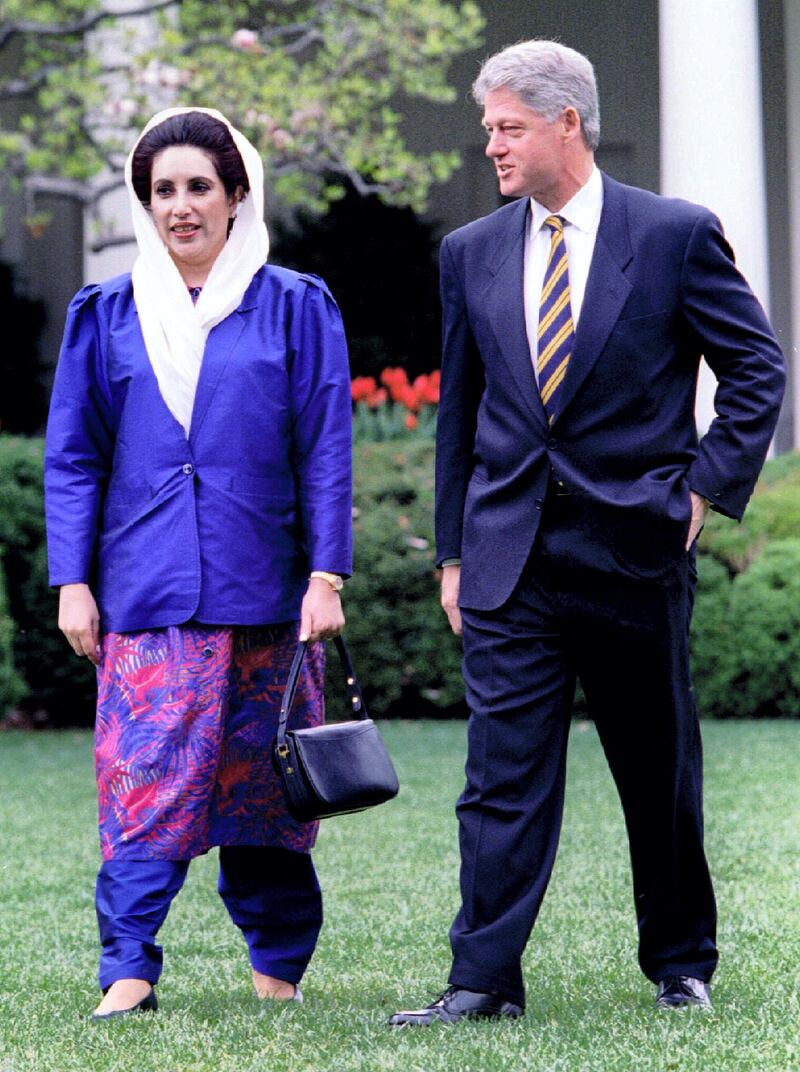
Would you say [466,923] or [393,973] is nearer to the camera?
[466,923]

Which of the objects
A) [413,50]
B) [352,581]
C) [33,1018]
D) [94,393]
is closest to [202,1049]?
[33,1018]

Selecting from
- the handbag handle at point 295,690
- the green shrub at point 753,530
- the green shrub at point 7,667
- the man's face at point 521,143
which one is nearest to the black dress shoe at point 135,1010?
the handbag handle at point 295,690

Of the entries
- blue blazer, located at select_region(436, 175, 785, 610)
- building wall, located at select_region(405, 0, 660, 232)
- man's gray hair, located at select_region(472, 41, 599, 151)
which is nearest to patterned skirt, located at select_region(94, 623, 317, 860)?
blue blazer, located at select_region(436, 175, 785, 610)

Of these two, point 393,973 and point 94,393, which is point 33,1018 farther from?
point 94,393

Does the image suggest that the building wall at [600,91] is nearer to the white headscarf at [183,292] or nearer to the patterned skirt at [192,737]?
the white headscarf at [183,292]

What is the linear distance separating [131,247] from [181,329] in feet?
32.1

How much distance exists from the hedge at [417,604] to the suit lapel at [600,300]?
242 inches

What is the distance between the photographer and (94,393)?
404 centimetres

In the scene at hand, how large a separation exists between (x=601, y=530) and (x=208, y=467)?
2.80 feet

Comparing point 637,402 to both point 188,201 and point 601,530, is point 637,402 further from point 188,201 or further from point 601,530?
point 188,201

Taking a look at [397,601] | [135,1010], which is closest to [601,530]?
[135,1010]

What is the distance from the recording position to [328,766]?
3.78 meters

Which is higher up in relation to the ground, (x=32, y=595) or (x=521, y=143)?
(x=521, y=143)

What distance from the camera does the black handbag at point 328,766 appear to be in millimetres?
3740
